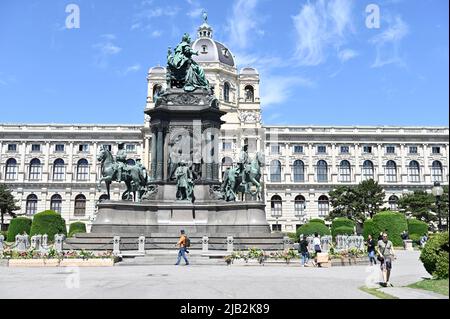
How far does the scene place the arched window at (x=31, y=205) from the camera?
306 ft

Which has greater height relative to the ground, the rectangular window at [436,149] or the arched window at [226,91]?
the arched window at [226,91]

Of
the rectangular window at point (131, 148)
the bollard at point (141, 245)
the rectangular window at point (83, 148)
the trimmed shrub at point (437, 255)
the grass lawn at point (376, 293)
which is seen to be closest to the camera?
the grass lawn at point (376, 293)

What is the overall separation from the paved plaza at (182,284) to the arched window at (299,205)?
76.2 meters

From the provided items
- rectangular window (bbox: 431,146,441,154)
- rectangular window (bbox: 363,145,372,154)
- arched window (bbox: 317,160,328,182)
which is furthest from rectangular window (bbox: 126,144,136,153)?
rectangular window (bbox: 431,146,441,154)

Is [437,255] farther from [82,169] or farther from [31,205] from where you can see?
[31,205]

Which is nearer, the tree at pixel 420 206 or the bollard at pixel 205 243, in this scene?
the bollard at pixel 205 243

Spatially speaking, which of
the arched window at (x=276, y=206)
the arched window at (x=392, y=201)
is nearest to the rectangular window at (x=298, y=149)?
the arched window at (x=276, y=206)

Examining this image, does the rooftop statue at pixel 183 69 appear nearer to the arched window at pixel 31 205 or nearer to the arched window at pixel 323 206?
the arched window at pixel 323 206

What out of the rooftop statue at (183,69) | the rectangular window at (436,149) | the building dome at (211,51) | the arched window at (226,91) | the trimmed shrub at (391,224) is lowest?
the trimmed shrub at (391,224)

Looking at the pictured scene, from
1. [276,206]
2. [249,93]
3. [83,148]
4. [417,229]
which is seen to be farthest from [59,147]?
[417,229]

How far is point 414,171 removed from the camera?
95812mm

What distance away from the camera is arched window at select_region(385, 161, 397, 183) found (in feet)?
314

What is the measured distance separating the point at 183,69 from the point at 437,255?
18.9 m

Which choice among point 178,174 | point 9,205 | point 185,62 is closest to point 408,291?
point 178,174
